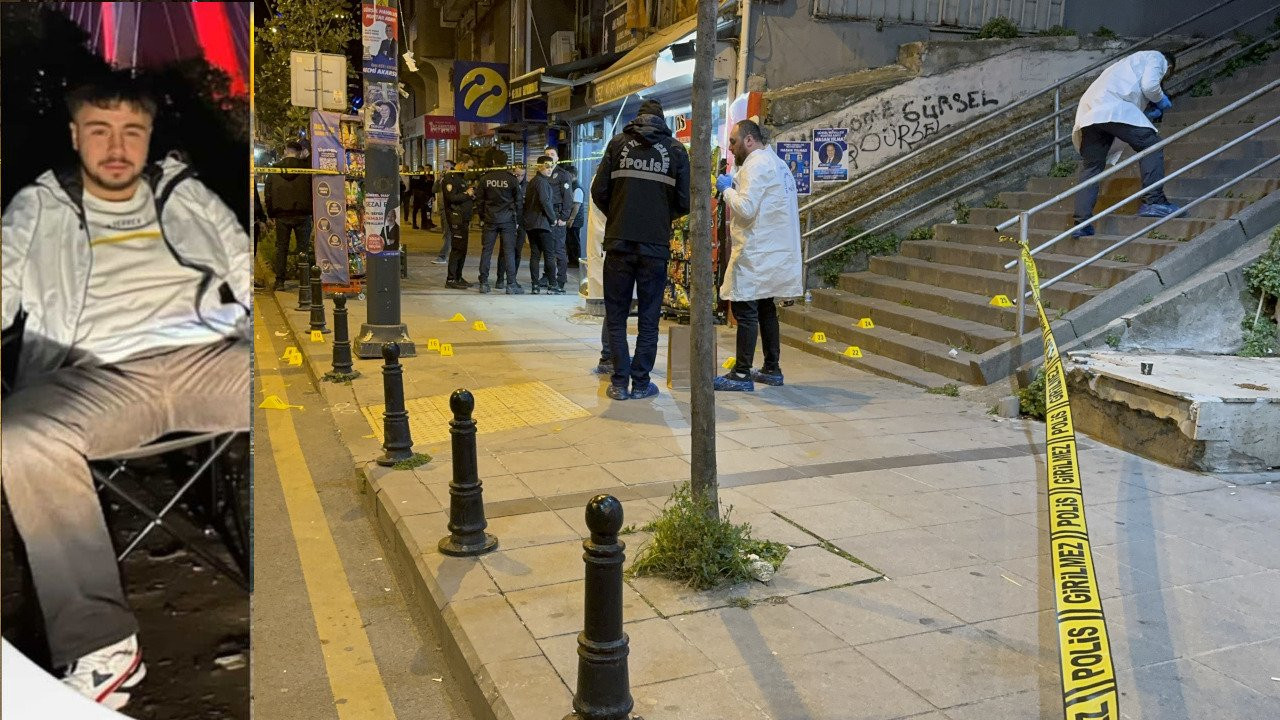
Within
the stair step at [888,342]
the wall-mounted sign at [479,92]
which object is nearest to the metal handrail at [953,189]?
the stair step at [888,342]

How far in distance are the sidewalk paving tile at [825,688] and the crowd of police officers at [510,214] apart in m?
11.4

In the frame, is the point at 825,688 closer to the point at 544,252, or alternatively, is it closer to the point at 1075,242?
the point at 1075,242

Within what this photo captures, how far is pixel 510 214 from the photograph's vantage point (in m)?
14.8

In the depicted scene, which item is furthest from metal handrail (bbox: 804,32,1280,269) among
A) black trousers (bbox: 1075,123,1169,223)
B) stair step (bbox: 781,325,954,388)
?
black trousers (bbox: 1075,123,1169,223)

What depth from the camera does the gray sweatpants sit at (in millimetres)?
2096

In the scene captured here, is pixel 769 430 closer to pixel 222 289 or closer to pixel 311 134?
pixel 222 289

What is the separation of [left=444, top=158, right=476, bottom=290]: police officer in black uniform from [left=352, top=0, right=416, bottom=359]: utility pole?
5746mm

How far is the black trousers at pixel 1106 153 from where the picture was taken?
9211 mm

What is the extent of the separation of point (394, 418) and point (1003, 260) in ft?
21.6

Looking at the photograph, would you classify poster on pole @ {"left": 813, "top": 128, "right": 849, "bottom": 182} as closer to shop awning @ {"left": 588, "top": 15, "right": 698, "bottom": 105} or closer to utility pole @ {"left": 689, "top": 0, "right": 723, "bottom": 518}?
shop awning @ {"left": 588, "top": 15, "right": 698, "bottom": 105}

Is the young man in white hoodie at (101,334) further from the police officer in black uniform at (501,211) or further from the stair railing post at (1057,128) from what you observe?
the police officer in black uniform at (501,211)

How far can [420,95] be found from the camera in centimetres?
4484

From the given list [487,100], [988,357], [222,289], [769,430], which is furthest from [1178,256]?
[487,100]

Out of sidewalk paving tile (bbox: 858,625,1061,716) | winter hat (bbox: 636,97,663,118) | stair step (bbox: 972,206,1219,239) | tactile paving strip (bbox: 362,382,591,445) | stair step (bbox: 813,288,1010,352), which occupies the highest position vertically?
winter hat (bbox: 636,97,663,118)
